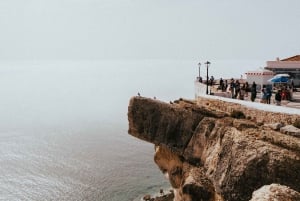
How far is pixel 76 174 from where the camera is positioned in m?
45.0

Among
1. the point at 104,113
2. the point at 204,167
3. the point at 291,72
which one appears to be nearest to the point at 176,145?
the point at 204,167

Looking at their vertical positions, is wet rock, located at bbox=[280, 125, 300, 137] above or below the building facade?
below

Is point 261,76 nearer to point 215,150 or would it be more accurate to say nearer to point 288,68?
point 288,68

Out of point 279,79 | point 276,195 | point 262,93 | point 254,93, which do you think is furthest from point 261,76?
point 276,195

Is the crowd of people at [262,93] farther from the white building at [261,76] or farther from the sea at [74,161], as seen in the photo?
the sea at [74,161]

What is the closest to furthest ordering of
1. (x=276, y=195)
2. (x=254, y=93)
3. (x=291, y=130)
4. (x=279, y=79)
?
(x=276, y=195), (x=291, y=130), (x=254, y=93), (x=279, y=79)

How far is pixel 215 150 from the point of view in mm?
20062

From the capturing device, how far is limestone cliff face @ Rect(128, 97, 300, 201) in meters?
16.0

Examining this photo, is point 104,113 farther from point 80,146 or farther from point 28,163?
point 28,163

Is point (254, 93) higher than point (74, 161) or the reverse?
higher

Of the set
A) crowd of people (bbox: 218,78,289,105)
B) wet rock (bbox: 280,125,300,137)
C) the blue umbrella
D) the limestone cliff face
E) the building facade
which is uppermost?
the building facade

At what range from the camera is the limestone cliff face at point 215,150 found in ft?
52.5

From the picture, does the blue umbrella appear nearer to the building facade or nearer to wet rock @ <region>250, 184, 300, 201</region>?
the building facade

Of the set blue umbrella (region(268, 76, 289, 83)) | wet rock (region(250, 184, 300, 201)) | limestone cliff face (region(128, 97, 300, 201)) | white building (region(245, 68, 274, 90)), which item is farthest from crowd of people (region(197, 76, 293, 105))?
wet rock (region(250, 184, 300, 201))
